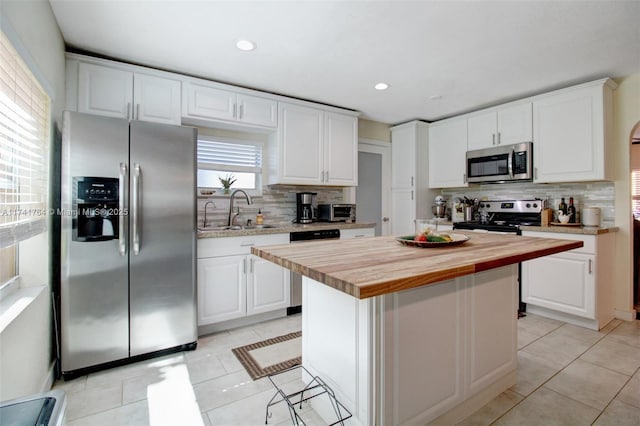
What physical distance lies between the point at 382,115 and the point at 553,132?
1.93m

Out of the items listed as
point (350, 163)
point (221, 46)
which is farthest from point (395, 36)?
point (350, 163)

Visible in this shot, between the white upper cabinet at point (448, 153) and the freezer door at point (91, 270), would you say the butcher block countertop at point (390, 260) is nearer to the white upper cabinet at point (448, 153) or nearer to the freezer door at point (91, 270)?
the freezer door at point (91, 270)

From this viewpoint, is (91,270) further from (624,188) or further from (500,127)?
(624,188)

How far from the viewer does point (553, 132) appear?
3285 mm

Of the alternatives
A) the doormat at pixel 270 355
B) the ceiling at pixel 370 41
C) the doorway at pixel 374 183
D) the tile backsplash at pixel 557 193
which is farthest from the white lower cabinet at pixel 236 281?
the tile backsplash at pixel 557 193

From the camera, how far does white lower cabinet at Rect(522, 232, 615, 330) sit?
288cm

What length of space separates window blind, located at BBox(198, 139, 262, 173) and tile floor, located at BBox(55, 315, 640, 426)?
1.80 m

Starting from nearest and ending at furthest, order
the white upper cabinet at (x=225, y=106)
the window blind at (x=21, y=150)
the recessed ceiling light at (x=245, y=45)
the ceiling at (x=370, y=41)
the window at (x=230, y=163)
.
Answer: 1. the window blind at (x=21, y=150)
2. the ceiling at (x=370, y=41)
3. the recessed ceiling light at (x=245, y=45)
4. the white upper cabinet at (x=225, y=106)
5. the window at (x=230, y=163)

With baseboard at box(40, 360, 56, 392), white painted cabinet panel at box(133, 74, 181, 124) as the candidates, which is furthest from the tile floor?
white painted cabinet panel at box(133, 74, 181, 124)

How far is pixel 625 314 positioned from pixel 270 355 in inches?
135

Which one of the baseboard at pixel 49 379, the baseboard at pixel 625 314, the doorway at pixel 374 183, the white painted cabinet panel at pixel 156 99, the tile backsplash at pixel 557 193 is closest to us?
the baseboard at pixel 49 379

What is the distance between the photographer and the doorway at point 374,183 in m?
4.59

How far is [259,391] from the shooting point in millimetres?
1988

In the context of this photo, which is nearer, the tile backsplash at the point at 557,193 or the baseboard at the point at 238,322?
the baseboard at the point at 238,322
